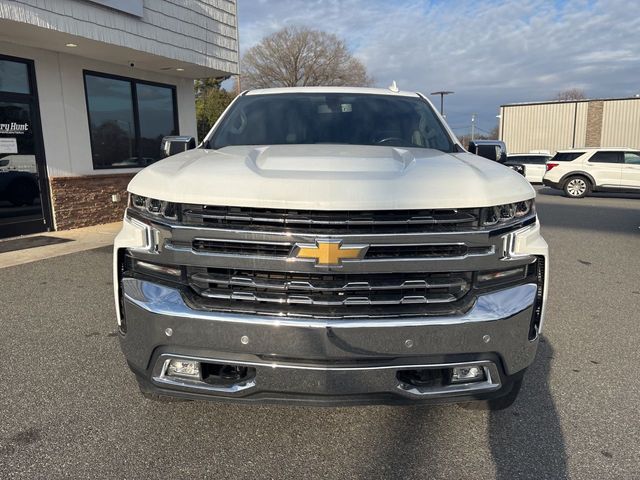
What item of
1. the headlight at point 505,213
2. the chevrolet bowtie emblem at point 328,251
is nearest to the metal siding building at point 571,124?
the headlight at point 505,213

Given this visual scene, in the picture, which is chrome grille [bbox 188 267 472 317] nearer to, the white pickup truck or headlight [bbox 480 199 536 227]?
the white pickup truck

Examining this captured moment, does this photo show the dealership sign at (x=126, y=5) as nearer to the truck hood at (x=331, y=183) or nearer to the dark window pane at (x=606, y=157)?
the truck hood at (x=331, y=183)

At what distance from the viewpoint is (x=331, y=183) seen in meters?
2.09

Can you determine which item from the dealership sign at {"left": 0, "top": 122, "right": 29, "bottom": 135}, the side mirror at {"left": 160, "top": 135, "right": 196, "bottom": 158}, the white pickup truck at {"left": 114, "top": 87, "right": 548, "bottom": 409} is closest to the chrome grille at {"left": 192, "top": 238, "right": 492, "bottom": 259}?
the white pickup truck at {"left": 114, "top": 87, "right": 548, "bottom": 409}

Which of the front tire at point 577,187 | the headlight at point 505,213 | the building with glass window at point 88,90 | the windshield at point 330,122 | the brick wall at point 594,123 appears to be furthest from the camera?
the brick wall at point 594,123

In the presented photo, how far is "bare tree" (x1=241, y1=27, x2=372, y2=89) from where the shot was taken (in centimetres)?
3991

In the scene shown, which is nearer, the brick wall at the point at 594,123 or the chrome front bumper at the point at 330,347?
the chrome front bumper at the point at 330,347

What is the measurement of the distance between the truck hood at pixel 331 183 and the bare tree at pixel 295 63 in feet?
128

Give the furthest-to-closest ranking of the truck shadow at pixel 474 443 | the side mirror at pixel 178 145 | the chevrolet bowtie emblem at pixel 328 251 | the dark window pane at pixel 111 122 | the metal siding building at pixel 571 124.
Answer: the metal siding building at pixel 571 124
the dark window pane at pixel 111 122
the side mirror at pixel 178 145
the truck shadow at pixel 474 443
the chevrolet bowtie emblem at pixel 328 251

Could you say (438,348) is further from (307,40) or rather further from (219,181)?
(307,40)

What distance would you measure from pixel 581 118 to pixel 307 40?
70.5 ft

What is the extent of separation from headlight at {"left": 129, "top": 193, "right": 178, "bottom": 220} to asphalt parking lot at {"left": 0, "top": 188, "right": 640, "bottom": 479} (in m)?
1.19

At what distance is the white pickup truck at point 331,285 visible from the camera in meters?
2.06

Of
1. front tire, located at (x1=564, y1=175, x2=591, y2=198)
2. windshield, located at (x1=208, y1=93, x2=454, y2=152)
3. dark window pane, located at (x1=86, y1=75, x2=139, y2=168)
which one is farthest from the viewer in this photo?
front tire, located at (x1=564, y1=175, x2=591, y2=198)
